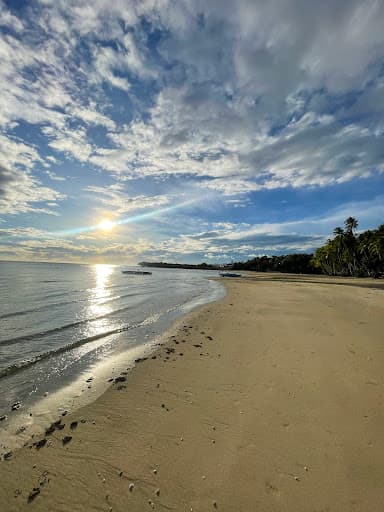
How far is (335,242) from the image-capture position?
79.7m

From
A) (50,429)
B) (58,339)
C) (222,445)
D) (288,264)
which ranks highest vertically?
(288,264)

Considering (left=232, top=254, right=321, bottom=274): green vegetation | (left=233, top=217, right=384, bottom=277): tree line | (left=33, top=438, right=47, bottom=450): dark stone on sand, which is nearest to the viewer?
(left=33, top=438, right=47, bottom=450): dark stone on sand

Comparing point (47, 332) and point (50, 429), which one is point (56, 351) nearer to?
point (47, 332)

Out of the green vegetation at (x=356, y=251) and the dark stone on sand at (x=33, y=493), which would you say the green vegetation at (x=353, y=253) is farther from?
the dark stone on sand at (x=33, y=493)

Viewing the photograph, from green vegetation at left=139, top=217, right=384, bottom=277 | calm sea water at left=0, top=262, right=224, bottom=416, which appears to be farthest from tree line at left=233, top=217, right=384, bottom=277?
calm sea water at left=0, top=262, right=224, bottom=416

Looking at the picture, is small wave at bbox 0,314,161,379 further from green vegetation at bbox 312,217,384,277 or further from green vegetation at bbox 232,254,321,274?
green vegetation at bbox 232,254,321,274

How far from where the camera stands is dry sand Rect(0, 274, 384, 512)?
124 inches

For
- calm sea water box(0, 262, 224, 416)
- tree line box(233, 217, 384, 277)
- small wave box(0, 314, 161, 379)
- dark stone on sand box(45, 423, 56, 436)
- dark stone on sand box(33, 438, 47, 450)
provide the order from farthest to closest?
tree line box(233, 217, 384, 277)
small wave box(0, 314, 161, 379)
calm sea water box(0, 262, 224, 416)
dark stone on sand box(45, 423, 56, 436)
dark stone on sand box(33, 438, 47, 450)

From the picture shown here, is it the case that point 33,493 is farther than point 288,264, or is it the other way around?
point 288,264

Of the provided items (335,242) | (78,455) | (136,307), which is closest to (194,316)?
(136,307)

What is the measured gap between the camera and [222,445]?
409 centimetres

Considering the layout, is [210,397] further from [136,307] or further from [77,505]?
[136,307]

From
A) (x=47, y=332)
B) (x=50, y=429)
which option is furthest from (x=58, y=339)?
(x=50, y=429)

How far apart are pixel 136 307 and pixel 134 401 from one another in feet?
47.8
